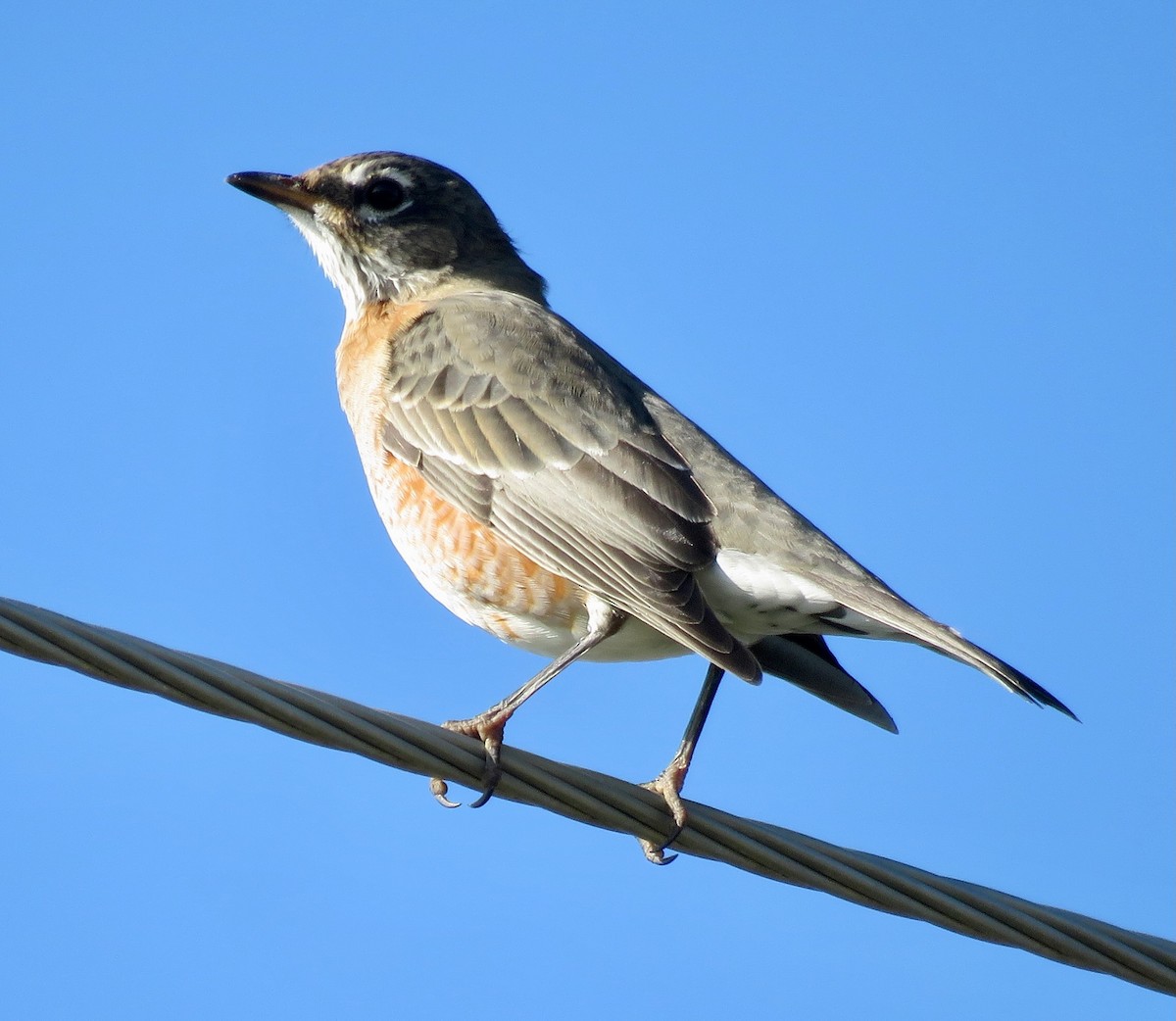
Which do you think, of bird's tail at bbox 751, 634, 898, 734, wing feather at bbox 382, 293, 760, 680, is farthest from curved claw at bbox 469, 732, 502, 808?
bird's tail at bbox 751, 634, 898, 734

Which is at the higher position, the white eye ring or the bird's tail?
the white eye ring

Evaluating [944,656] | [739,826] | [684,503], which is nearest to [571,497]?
[684,503]

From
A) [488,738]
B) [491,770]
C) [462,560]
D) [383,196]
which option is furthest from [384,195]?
[491,770]

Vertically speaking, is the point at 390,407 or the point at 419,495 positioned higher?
the point at 390,407

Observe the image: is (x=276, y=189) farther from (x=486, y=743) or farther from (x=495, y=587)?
(x=486, y=743)

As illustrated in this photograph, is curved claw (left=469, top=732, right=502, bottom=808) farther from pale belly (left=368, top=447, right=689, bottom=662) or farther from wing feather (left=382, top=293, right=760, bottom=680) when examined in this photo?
pale belly (left=368, top=447, right=689, bottom=662)

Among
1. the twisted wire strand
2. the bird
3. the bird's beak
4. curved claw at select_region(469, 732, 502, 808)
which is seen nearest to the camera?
the twisted wire strand

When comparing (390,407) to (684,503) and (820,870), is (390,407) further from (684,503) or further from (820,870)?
(820,870)
